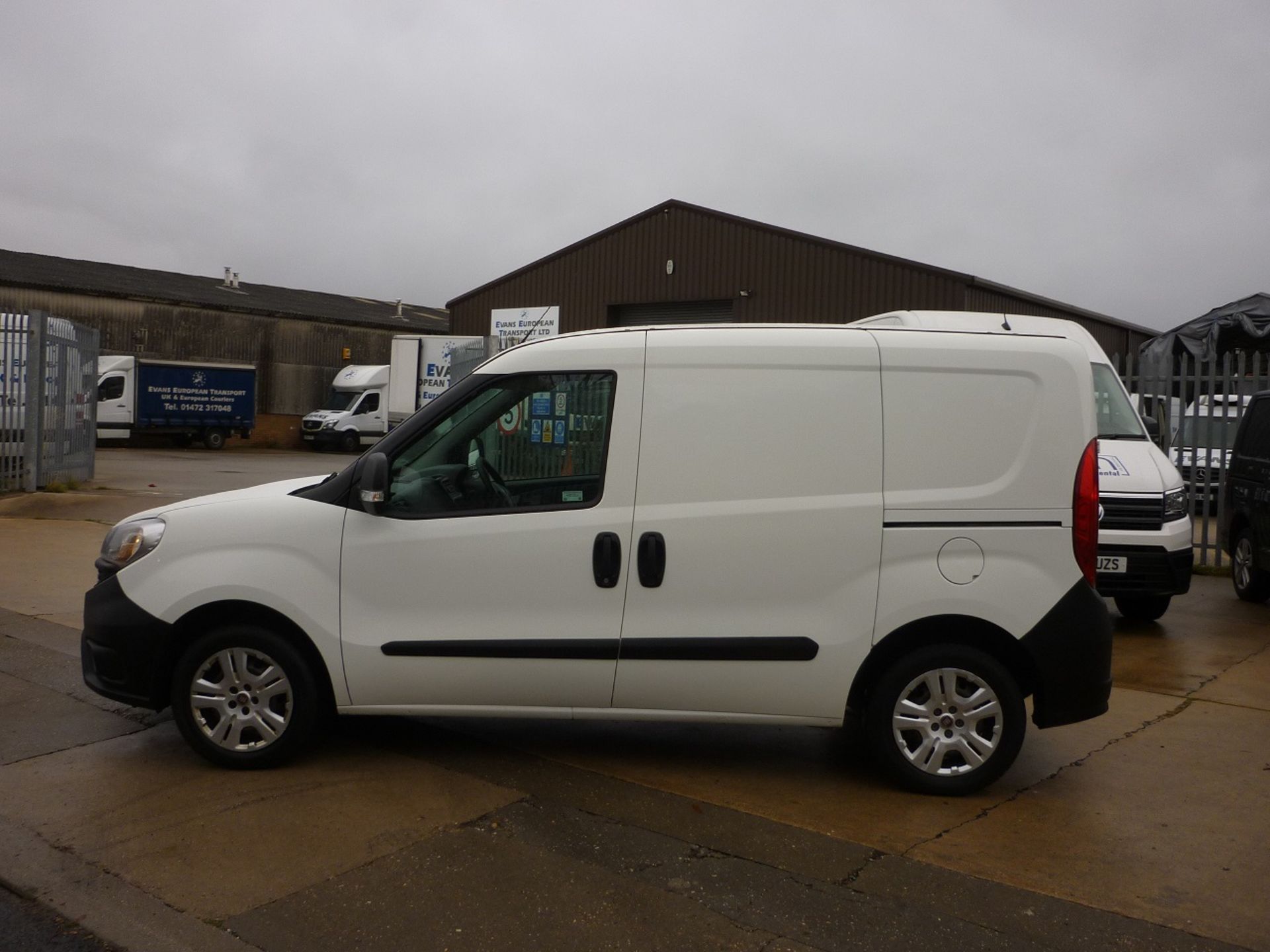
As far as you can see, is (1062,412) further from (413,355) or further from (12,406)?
(413,355)

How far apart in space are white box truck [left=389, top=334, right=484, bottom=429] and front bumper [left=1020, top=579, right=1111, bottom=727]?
17.1 meters

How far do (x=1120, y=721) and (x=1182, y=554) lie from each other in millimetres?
2711

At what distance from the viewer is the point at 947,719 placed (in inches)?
189

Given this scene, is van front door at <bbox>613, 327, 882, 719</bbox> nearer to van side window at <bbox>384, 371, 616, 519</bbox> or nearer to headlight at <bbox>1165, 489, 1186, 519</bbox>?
van side window at <bbox>384, 371, 616, 519</bbox>

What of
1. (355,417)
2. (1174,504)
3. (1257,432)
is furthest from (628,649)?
(355,417)

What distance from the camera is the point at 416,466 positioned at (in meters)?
4.98

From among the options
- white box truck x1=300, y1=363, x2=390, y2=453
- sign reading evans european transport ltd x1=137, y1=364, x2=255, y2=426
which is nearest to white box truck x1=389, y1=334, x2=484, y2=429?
sign reading evans european transport ltd x1=137, y1=364, x2=255, y2=426

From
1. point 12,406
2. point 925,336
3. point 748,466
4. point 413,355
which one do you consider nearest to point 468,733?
point 748,466

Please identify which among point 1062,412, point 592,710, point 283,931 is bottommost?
point 283,931

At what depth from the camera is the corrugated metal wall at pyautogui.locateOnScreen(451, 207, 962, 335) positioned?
74.3ft

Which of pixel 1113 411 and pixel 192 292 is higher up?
pixel 192 292

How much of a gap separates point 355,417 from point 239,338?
6683 mm

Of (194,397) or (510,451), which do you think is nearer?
(510,451)

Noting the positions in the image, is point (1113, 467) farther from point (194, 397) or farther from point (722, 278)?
Answer: point (194, 397)
